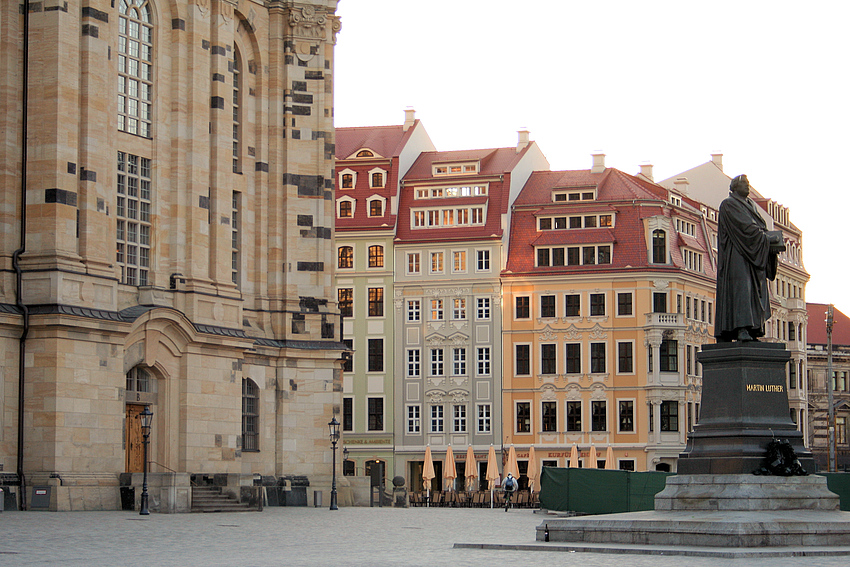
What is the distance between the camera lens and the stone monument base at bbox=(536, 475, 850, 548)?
864 inches

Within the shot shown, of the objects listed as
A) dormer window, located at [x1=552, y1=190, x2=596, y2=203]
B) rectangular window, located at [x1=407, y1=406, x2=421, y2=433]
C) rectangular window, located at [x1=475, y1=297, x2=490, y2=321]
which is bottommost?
rectangular window, located at [x1=407, y1=406, x2=421, y2=433]

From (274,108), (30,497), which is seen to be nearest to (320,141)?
(274,108)

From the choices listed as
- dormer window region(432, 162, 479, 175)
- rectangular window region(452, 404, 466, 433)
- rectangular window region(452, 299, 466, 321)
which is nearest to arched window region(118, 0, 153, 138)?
rectangular window region(452, 299, 466, 321)

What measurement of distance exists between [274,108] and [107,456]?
54.0 feet

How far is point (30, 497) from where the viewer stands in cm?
4031

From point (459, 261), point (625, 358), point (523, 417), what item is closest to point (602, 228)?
point (625, 358)

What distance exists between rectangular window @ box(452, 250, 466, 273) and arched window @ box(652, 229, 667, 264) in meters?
10.9

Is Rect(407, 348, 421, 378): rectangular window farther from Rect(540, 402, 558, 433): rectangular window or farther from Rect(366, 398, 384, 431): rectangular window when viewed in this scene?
Rect(540, 402, 558, 433): rectangular window

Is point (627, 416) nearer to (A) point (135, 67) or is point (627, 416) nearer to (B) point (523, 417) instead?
(B) point (523, 417)

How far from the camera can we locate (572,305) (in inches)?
3228

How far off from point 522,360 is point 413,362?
21.0 ft

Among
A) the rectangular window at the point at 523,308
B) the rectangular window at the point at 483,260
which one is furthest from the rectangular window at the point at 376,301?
the rectangular window at the point at 523,308

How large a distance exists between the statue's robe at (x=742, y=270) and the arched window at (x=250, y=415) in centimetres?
2827

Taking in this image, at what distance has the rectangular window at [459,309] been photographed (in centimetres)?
8319
